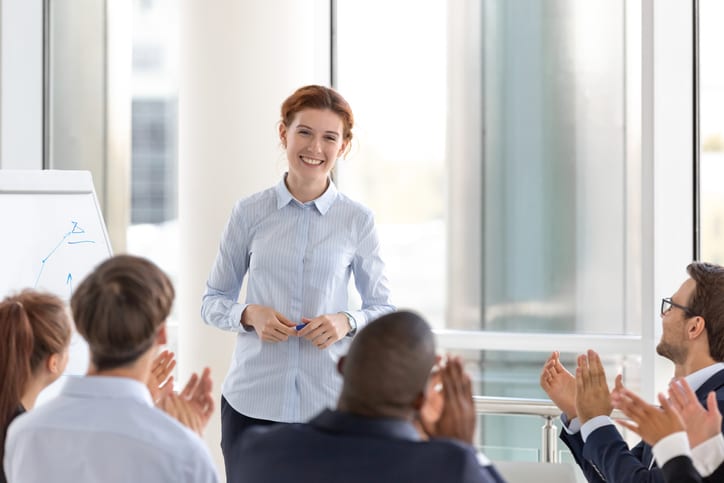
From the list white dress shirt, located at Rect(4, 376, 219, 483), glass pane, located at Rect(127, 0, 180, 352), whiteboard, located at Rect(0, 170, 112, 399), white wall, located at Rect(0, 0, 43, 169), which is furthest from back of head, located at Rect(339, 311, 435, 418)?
white wall, located at Rect(0, 0, 43, 169)

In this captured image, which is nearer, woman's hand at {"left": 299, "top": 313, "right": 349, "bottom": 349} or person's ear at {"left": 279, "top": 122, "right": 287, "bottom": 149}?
woman's hand at {"left": 299, "top": 313, "right": 349, "bottom": 349}

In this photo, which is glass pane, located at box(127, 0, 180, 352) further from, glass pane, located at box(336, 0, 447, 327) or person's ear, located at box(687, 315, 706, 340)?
person's ear, located at box(687, 315, 706, 340)

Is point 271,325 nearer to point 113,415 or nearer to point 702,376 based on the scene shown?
point 113,415

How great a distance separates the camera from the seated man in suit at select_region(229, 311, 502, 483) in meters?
1.51

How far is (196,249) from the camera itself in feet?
13.4

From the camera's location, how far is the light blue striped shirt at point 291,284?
284 centimetres

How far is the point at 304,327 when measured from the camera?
2.75 m

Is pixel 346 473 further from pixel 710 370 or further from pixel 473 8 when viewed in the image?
pixel 473 8

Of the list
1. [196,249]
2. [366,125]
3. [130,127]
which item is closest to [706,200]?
[366,125]

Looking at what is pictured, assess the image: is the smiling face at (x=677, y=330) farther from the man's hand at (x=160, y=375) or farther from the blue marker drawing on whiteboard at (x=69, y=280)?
the blue marker drawing on whiteboard at (x=69, y=280)

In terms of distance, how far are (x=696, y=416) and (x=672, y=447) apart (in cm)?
14

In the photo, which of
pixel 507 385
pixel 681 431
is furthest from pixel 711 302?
pixel 507 385

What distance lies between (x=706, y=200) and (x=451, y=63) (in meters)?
1.25

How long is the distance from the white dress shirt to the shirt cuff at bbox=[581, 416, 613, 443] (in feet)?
3.42
